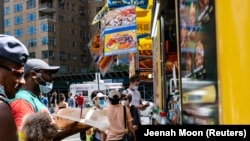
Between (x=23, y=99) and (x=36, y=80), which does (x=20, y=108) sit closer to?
(x=23, y=99)

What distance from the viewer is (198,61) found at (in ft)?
11.8

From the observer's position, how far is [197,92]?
3723 mm

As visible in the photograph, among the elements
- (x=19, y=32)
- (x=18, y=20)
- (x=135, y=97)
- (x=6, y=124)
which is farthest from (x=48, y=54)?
(x=6, y=124)

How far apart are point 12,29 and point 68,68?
13.1 metres

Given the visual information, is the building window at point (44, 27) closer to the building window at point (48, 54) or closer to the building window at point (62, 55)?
the building window at point (48, 54)

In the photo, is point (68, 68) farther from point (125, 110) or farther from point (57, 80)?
point (125, 110)

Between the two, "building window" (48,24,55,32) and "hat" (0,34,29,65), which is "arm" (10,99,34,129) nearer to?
"hat" (0,34,29,65)

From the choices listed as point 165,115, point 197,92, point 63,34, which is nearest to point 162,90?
point 165,115

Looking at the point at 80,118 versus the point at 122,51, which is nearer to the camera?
the point at 80,118

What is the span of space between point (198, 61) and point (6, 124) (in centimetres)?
189

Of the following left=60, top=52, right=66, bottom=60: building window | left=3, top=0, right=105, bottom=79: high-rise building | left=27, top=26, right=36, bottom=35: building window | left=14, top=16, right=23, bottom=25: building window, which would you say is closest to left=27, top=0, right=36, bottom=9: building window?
left=3, top=0, right=105, bottom=79: high-rise building

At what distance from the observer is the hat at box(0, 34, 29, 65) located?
233 cm

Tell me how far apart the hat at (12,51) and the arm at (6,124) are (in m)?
0.31

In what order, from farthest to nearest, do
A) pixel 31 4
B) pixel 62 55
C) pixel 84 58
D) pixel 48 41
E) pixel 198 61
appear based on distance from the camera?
pixel 84 58
pixel 31 4
pixel 62 55
pixel 48 41
pixel 198 61
